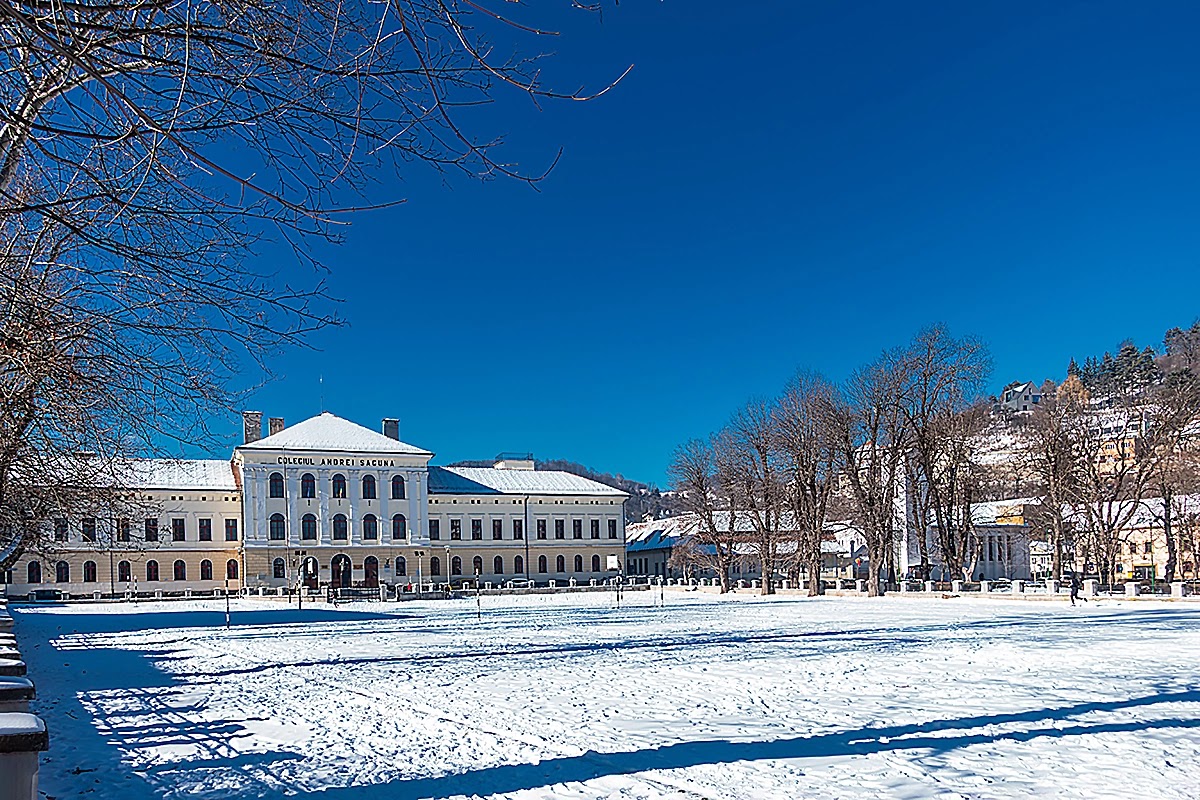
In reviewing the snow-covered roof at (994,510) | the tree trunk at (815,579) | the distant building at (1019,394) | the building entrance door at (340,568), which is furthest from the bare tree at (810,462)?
the distant building at (1019,394)

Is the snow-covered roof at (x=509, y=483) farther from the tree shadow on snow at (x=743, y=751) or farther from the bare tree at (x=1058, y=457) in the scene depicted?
the tree shadow on snow at (x=743, y=751)

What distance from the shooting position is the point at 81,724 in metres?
12.7

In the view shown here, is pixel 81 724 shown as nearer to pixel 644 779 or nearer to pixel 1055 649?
pixel 644 779

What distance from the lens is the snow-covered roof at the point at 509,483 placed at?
78.5 meters

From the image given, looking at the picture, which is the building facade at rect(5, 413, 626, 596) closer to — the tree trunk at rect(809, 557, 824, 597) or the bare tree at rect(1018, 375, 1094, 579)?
the tree trunk at rect(809, 557, 824, 597)

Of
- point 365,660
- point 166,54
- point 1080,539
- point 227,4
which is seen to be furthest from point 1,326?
point 1080,539

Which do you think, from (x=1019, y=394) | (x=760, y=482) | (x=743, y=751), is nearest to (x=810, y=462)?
(x=760, y=482)

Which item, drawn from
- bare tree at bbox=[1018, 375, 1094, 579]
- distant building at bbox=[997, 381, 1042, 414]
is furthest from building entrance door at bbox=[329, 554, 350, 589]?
distant building at bbox=[997, 381, 1042, 414]

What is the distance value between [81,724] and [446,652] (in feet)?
32.4

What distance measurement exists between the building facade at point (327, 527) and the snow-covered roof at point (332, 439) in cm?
9

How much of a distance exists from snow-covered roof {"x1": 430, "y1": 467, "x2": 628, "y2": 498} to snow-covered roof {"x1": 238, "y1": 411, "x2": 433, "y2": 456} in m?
4.69

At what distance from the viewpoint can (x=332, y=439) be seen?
7256 cm

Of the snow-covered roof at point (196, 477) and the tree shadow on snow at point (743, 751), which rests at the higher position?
the snow-covered roof at point (196, 477)

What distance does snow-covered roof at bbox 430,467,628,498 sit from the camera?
78500 millimetres
